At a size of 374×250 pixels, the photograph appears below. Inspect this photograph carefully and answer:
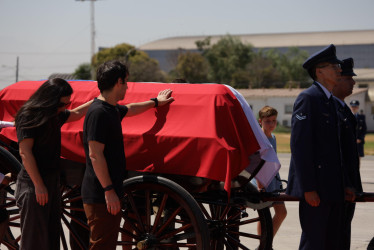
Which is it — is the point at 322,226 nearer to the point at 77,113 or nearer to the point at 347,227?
the point at 347,227

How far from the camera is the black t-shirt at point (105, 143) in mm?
3980

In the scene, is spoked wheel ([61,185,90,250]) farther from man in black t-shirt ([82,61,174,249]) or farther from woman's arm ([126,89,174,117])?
woman's arm ([126,89,174,117])

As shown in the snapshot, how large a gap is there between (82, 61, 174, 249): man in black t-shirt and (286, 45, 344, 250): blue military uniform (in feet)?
4.15

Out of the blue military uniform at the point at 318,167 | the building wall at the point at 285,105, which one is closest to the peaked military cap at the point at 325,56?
the blue military uniform at the point at 318,167

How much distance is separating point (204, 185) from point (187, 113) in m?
0.59

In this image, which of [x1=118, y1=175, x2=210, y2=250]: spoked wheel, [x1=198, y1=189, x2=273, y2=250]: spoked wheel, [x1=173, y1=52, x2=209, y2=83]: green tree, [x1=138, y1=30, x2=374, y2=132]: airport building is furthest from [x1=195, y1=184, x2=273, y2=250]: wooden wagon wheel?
[x1=138, y1=30, x2=374, y2=132]: airport building

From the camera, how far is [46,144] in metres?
4.28

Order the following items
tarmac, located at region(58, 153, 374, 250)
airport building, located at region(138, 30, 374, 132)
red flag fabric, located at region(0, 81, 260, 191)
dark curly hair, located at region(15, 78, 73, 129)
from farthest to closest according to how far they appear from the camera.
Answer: airport building, located at region(138, 30, 374, 132) → tarmac, located at region(58, 153, 374, 250) → red flag fabric, located at region(0, 81, 260, 191) → dark curly hair, located at region(15, 78, 73, 129)

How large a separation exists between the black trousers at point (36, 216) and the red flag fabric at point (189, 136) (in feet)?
2.04

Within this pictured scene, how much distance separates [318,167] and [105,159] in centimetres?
151

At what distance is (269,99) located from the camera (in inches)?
2494

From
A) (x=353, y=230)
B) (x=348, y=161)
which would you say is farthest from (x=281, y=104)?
(x=348, y=161)

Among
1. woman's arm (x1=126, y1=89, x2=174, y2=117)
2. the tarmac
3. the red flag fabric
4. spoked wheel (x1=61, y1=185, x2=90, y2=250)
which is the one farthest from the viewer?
the tarmac

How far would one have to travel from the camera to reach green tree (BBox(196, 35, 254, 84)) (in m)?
82.6
